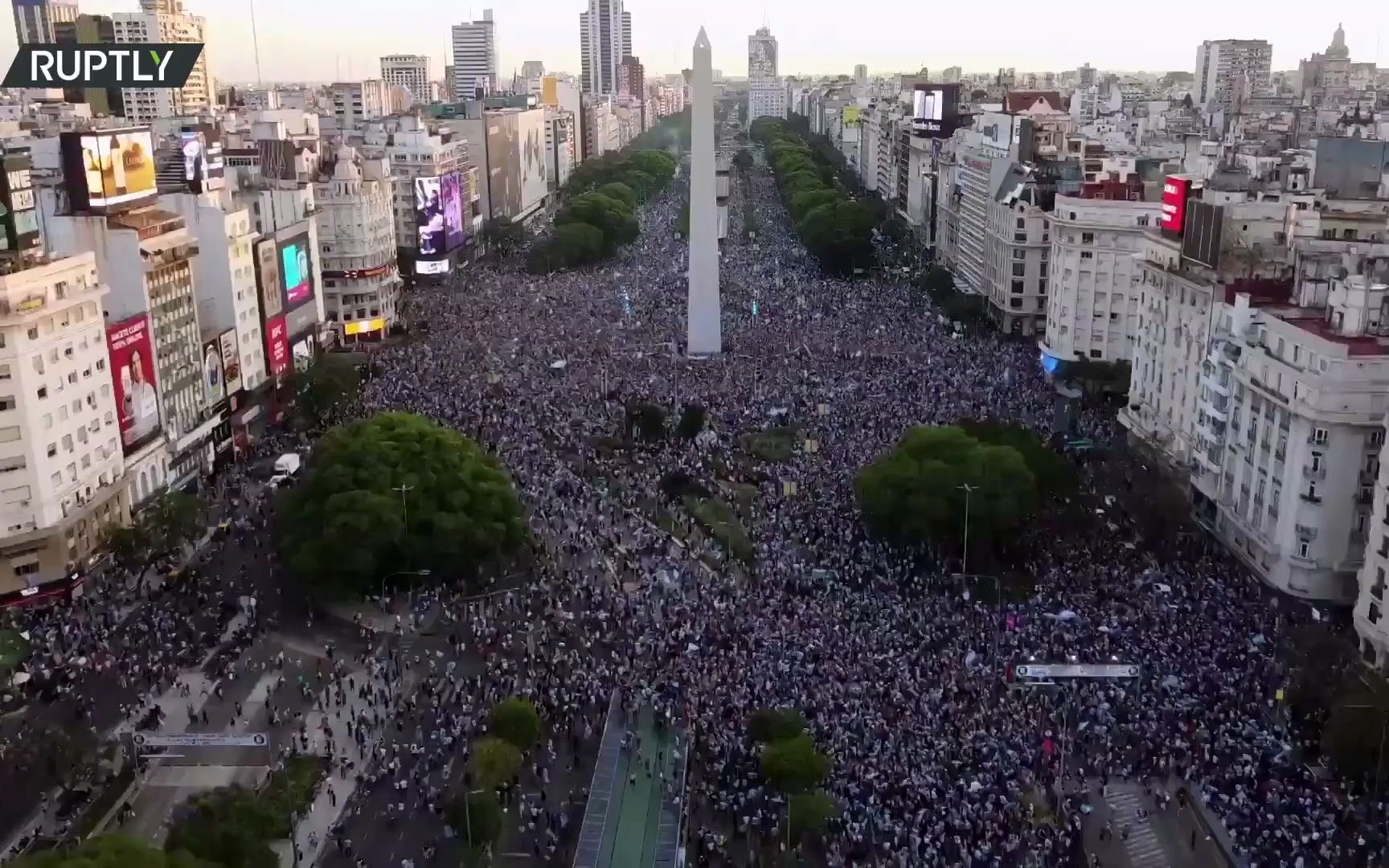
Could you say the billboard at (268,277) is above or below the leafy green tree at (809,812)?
above

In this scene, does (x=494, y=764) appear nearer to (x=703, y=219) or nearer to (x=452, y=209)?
(x=703, y=219)

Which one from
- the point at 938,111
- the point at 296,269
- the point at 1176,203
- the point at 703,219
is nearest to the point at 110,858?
the point at 1176,203

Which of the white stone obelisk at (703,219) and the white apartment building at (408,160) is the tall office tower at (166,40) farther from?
the white stone obelisk at (703,219)

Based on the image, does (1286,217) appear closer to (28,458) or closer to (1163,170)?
(1163,170)

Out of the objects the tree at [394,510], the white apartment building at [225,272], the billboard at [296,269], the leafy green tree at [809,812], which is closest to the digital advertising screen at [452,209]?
the billboard at [296,269]

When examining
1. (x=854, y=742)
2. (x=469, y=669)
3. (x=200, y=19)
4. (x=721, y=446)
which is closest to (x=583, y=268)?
(x=721, y=446)
